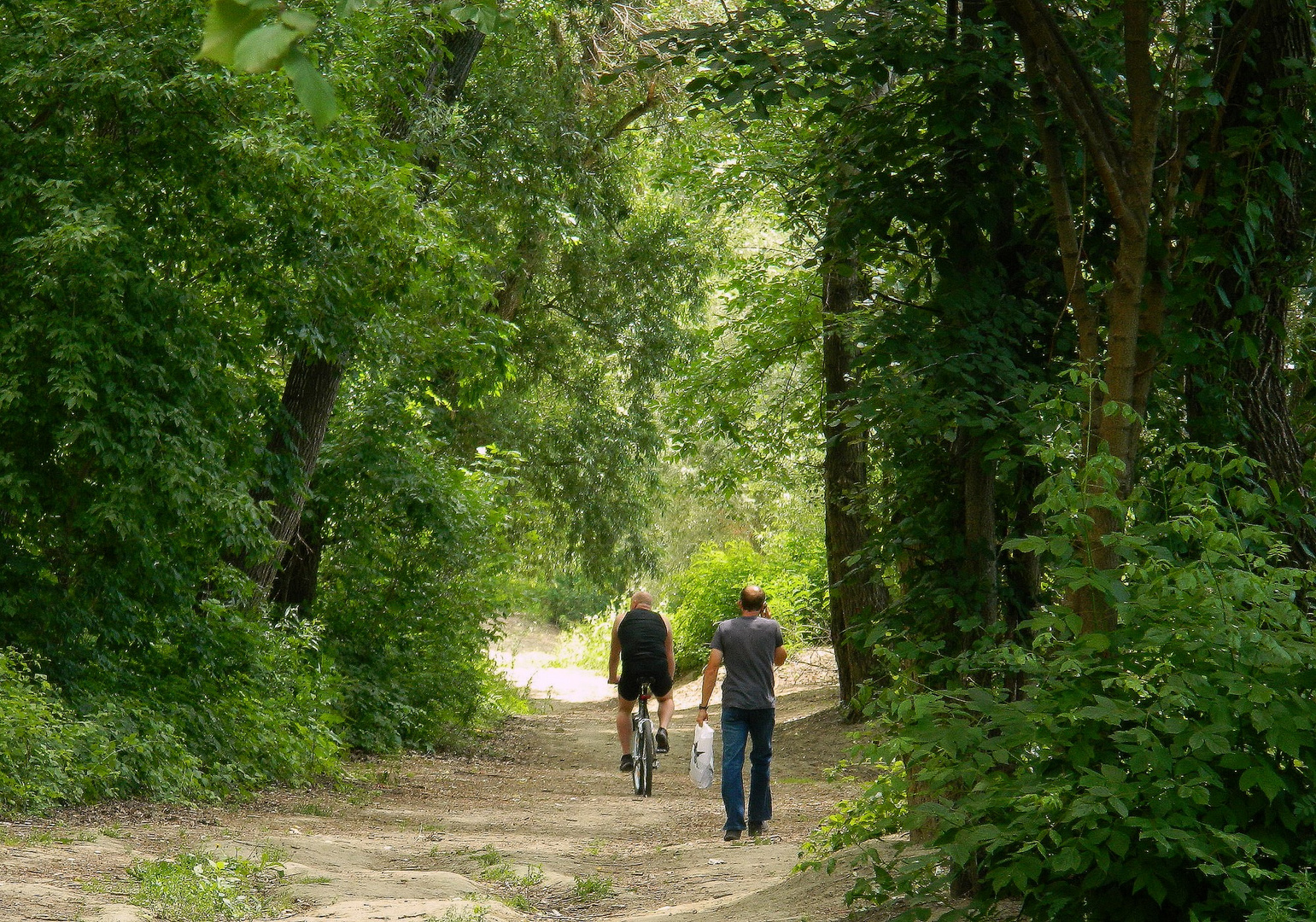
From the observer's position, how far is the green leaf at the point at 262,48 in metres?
1.89

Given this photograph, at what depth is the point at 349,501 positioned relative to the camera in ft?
48.7

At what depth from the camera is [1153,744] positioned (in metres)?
3.70

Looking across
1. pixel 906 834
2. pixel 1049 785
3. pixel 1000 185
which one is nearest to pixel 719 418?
pixel 906 834

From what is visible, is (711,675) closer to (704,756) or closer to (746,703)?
(746,703)

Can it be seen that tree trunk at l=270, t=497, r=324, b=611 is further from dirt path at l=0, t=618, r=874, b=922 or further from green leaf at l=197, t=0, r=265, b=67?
green leaf at l=197, t=0, r=265, b=67

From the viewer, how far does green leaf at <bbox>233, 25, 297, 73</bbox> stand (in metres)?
1.89

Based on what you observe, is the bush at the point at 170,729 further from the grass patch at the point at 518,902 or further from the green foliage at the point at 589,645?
the green foliage at the point at 589,645

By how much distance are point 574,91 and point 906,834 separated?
13.2 meters

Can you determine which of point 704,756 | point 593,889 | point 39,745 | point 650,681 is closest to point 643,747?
point 650,681

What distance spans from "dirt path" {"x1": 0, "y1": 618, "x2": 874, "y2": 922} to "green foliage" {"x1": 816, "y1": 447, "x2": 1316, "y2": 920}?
1935mm

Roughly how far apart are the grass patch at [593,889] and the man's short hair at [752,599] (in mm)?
2504

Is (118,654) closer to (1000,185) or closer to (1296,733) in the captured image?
(1000,185)

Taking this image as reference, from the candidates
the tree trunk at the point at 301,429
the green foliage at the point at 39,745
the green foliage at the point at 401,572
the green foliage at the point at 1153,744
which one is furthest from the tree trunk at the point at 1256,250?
the green foliage at the point at 401,572

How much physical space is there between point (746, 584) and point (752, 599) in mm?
18707
